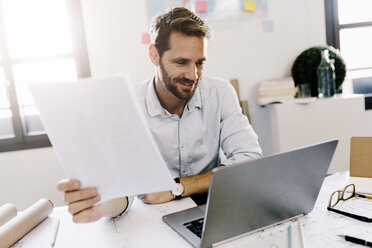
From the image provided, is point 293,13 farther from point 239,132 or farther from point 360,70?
point 239,132

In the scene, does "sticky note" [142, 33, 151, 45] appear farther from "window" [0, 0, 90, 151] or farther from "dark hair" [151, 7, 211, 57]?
"dark hair" [151, 7, 211, 57]

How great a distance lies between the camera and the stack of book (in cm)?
224

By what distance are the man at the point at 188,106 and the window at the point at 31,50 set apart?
1075 millimetres

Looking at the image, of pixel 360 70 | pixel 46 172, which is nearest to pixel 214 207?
pixel 46 172

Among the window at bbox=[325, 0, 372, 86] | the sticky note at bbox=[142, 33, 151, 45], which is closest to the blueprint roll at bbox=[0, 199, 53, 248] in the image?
the sticky note at bbox=[142, 33, 151, 45]

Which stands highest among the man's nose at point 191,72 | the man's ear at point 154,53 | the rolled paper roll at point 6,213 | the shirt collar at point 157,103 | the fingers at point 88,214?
the man's ear at point 154,53

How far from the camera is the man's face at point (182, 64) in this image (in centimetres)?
132

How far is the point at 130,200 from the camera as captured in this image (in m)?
0.95

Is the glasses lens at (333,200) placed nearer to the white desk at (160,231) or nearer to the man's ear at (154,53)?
the white desk at (160,231)

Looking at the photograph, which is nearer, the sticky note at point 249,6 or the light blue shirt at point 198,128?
the light blue shirt at point 198,128

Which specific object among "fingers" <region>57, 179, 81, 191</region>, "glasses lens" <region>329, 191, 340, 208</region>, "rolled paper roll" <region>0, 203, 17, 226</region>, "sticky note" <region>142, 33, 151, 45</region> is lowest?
"glasses lens" <region>329, 191, 340, 208</region>

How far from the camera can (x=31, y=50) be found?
7.70 ft

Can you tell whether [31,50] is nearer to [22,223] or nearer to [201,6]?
[201,6]

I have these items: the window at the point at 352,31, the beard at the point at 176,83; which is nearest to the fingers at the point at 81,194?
the beard at the point at 176,83
